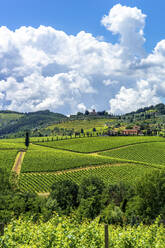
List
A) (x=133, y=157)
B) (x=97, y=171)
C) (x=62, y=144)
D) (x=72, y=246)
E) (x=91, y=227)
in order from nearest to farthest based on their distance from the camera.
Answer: (x=72, y=246) < (x=91, y=227) < (x=97, y=171) < (x=133, y=157) < (x=62, y=144)

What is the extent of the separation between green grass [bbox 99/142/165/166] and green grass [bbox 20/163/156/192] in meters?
22.0

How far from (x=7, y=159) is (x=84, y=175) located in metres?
38.8

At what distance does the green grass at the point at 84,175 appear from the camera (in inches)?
3344

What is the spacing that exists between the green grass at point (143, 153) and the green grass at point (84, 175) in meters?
22.0

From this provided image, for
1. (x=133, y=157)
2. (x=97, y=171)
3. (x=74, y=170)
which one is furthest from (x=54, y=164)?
(x=133, y=157)

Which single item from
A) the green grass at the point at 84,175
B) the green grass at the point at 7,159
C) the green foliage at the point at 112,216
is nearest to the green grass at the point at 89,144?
the green grass at the point at 84,175

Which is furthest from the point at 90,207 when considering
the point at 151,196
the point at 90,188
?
the point at 151,196

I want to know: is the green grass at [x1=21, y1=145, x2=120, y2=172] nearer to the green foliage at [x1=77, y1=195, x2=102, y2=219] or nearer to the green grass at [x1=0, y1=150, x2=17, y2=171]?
the green grass at [x1=0, y1=150, x2=17, y2=171]

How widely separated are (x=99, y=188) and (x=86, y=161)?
45299 mm

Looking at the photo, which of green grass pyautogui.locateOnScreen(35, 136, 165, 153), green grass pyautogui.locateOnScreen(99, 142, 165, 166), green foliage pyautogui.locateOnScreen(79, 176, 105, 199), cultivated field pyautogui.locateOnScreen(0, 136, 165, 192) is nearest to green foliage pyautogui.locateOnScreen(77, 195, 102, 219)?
green foliage pyautogui.locateOnScreen(79, 176, 105, 199)

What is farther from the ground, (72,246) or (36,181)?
(72,246)

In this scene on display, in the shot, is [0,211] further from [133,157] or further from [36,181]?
[133,157]

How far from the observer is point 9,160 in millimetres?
111875

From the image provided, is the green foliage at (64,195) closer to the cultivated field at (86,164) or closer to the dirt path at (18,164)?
the cultivated field at (86,164)
